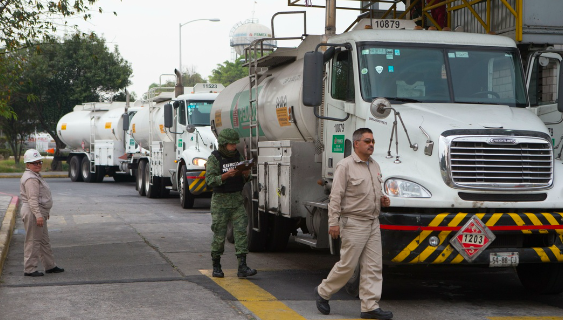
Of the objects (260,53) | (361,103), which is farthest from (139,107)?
(361,103)

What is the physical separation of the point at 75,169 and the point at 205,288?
2747cm

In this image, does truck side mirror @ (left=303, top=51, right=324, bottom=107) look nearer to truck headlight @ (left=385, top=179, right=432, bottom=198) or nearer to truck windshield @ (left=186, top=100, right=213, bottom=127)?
truck headlight @ (left=385, top=179, right=432, bottom=198)

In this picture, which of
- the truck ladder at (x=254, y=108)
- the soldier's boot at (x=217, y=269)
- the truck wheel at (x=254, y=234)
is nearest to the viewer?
the soldier's boot at (x=217, y=269)

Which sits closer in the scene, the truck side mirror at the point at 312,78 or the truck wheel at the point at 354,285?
the truck wheel at the point at 354,285

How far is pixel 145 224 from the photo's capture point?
16.0m

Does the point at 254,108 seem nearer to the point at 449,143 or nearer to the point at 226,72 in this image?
the point at 449,143

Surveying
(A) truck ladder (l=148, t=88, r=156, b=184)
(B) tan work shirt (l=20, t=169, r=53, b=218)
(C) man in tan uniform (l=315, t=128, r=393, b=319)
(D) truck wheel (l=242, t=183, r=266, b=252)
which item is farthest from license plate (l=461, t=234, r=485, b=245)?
(A) truck ladder (l=148, t=88, r=156, b=184)

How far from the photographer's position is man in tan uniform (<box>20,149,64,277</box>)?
9688 mm

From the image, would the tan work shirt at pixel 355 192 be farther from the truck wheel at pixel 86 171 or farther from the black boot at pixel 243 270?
the truck wheel at pixel 86 171

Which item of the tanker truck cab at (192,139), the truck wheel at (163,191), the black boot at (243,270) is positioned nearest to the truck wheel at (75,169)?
the truck wheel at (163,191)

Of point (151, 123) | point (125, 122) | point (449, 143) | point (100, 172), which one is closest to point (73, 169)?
point (100, 172)

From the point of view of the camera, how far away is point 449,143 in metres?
7.66

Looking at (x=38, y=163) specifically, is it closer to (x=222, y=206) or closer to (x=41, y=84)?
(x=222, y=206)

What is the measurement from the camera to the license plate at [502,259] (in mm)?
7457
